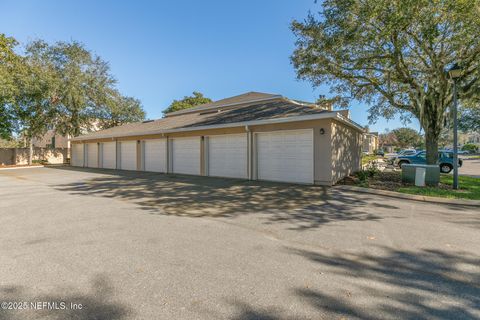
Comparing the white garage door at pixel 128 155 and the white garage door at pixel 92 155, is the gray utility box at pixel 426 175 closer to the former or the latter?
the white garage door at pixel 128 155

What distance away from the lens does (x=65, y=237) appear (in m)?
4.06

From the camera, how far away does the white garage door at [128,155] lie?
56.0ft

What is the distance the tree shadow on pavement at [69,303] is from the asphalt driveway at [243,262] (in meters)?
0.01

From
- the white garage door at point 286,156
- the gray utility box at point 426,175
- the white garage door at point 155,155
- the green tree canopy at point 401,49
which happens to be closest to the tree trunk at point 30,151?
the white garage door at point 155,155

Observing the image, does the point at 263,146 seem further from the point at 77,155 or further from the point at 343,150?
the point at 77,155

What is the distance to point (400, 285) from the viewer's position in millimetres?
2633

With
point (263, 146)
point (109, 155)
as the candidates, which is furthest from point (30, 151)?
point (263, 146)

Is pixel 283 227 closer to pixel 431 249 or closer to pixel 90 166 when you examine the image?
pixel 431 249

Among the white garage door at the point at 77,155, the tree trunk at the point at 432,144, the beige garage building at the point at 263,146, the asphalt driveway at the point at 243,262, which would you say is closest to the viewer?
the asphalt driveway at the point at 243,262

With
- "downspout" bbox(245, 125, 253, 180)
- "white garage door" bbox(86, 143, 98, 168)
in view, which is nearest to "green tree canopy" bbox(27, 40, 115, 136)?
"white garage door" bbox(86, 143, 98, 168)

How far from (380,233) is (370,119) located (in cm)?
1084

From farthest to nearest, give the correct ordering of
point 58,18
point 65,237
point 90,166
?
point 90,166, point 58,18, point 65,237

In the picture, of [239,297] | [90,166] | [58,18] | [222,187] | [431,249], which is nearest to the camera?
[239,297]

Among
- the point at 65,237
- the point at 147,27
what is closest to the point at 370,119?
the point at 147,27
